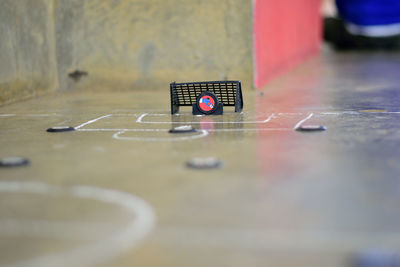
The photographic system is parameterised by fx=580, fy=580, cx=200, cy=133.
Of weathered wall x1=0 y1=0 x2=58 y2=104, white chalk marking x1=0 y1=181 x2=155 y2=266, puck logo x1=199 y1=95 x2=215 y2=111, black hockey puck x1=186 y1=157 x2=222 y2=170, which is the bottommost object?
white chalk marking x1=0 y1=181 x2=155 y2=266

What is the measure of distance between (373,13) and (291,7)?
17.5 feet

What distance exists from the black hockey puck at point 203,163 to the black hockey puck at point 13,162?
34.9 inches

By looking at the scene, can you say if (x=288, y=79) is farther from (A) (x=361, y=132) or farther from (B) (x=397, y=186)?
(B) (x=397, y=186)

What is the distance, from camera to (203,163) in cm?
297

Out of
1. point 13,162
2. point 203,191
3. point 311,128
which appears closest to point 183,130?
point 311,128

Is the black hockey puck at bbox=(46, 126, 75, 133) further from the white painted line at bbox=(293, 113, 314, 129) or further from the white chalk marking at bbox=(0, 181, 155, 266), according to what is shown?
the white painted line at bbox=(293, 113, 314, 129)

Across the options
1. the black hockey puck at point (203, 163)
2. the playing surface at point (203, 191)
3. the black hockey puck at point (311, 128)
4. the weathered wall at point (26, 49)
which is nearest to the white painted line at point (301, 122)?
the playing surface at point (203, 191)

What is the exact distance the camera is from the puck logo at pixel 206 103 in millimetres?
4930

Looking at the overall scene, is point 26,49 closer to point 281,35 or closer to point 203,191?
point 281,35

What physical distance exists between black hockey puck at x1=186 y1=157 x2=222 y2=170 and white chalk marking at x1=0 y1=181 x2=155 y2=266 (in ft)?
1.73

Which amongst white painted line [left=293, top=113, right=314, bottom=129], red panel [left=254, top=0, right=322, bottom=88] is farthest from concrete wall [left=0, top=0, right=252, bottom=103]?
white painted line [left=293, top=113, right=314, bottom=129]

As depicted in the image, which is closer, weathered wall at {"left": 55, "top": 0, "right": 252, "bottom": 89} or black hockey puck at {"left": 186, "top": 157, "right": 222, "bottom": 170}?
black hockey puck at {"left": 186, "top": 157, "right": 222, "bottom": 170}

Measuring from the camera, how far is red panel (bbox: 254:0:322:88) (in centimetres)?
727

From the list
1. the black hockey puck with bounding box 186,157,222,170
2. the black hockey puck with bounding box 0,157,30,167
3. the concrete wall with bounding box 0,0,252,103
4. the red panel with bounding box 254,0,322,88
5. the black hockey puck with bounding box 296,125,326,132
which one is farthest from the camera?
the red panel with bounding box 254,0,322,88
